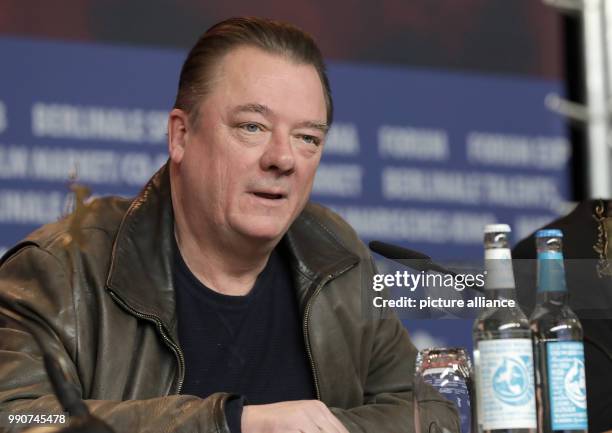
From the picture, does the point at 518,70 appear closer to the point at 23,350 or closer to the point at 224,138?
the point at 224,138

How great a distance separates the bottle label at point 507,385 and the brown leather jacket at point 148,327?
164 mm

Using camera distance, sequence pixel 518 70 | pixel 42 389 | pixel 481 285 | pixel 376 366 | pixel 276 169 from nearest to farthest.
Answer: pixel 481 285, pixel 42 389, pixel 276 169, pixel 376 366, pixel 518 70

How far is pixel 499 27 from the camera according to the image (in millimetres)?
4113

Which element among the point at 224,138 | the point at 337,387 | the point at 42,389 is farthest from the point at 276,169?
the point at 42,389

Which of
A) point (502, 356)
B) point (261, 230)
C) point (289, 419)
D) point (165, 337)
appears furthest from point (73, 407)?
point (261, 230)

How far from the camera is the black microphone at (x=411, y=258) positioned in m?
1.40

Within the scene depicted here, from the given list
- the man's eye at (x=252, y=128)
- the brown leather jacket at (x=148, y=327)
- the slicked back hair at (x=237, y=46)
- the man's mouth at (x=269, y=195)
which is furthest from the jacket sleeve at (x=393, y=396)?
the slicked back hair at (x=237, y=46)

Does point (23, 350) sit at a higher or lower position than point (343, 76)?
lower

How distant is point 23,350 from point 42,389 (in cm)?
9

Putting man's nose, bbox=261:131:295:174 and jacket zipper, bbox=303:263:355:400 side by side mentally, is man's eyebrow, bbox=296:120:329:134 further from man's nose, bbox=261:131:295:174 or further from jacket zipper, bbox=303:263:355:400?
jacket zipper, bbox=303:263:355:400

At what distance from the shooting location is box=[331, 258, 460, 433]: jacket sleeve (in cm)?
143

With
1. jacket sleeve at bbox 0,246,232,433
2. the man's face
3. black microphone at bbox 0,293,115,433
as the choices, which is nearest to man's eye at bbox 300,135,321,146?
the man's face

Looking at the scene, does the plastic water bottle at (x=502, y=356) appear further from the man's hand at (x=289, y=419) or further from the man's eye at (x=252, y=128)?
the man's eye at (x=252, y=128)

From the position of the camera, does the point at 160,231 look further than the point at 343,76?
No
